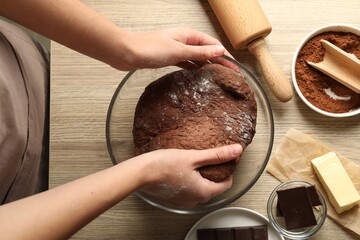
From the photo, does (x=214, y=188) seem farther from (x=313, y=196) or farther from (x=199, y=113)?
(x=313, y=196)

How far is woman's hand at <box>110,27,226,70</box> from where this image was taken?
0.85 m

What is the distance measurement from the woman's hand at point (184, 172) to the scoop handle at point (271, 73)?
0.69 feet

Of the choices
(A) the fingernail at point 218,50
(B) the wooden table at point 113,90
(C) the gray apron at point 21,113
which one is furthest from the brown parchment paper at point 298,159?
(C) the gray apron at point 21,113

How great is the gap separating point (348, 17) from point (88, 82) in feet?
2.11

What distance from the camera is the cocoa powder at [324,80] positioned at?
3.29 ft

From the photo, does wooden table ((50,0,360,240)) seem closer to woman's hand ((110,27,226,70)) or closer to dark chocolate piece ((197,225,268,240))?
dark chocolate piece ((197,225,268,240))

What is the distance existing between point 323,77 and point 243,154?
0.26 metres

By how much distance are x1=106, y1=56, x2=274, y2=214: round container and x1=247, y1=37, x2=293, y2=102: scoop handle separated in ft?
0.10

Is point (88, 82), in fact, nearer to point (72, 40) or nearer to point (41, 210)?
point (72, 40)

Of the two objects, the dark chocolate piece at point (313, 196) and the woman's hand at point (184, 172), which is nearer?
the woman's hand at point (184, 172)

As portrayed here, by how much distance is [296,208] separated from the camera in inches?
38.2

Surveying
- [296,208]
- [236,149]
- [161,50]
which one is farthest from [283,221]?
[161,50]

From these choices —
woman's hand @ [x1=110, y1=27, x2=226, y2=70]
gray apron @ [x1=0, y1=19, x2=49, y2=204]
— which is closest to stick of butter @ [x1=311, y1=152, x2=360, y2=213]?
woman's hand @ [x1=110, y1=27, x2=226, y2=70]

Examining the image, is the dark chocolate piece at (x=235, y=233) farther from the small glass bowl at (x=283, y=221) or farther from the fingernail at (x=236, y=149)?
the fingernail at (x=236, y=149)
